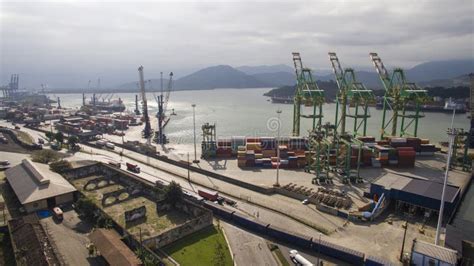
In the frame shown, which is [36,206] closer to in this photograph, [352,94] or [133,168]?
[133,168]

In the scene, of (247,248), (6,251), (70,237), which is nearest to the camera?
(6,251)

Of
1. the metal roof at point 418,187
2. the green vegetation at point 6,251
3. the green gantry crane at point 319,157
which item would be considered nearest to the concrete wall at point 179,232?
the green vegetation at point 6,251

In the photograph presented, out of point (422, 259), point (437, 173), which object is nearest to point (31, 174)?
point (422, 259)

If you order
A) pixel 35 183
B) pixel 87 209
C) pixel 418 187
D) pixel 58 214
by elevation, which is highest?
pixel 418 187

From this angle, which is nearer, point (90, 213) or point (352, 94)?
point (90, 213)

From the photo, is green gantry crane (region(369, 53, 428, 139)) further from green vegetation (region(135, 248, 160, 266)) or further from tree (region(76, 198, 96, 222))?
tree (region(76, 198, 96, 222))

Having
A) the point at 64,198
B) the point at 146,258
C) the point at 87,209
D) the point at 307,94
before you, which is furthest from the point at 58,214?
the point at 307,94

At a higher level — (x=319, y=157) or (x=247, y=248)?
(x=319, y=157)
